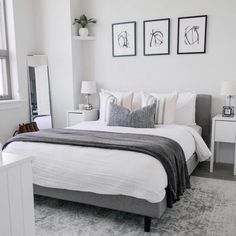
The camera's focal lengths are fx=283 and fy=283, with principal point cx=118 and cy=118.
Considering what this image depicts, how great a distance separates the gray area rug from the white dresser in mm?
880

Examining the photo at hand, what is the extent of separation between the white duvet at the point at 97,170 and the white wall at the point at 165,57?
2.08m

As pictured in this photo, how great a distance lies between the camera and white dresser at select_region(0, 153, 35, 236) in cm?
135

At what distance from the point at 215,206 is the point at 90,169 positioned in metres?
1.29

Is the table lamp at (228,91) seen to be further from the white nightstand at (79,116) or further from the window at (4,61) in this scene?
the window at (4,61)

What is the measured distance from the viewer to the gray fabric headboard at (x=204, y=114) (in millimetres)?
3941

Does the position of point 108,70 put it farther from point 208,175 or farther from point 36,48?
point 208,175

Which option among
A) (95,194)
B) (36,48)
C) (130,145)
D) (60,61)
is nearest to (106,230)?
(95,194)

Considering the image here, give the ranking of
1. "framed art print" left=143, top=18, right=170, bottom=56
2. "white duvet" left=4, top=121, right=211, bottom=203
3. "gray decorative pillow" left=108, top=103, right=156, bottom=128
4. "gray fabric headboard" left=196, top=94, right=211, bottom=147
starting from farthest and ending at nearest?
"framed art print" left=143, top=18, right=170, bottom=56
"gray fabric headboard" left=196, top=94, right=211, bottom=147
"gray decorative pillow" left=108, top=103, right=156, bottom=128
"white duvet" left=4, top=121, right=211, bottom=203

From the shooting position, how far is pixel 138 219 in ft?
8.17

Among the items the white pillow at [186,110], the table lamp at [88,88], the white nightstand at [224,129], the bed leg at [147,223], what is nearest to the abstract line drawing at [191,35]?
the white pillow at [186,110]

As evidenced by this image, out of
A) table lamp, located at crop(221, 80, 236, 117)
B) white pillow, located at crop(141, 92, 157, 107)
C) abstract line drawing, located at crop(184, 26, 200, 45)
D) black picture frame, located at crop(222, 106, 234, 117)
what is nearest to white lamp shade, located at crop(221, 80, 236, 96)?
table lamp, located at crop(221, 80, 236, 117)

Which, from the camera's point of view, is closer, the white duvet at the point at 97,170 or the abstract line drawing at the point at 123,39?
the white duvet at the point at 97,170

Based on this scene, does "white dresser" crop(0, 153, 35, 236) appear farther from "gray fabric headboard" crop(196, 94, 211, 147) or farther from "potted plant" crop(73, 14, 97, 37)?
"potted plant" crop(73, 14, 97, 37)

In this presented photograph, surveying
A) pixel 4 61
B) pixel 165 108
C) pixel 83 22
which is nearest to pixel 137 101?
pixel 165 108
